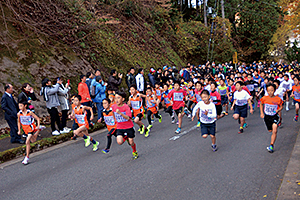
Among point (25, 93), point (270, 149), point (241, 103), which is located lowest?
point (270, 149)

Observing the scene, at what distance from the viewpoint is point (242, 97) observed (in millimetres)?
9266

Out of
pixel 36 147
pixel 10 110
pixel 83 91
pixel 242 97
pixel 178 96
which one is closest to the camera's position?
pixel 36 147

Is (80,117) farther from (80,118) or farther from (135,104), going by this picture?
(135,104)

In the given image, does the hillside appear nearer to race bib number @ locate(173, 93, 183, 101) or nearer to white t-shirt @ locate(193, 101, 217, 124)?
race bib number @ locate(173, 93, 183, 101)

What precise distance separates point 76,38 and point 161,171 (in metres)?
11.9

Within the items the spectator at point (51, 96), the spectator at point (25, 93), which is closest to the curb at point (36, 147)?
the spectator at point (51, 96)

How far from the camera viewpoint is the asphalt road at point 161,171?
520 cm

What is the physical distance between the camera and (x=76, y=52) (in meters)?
15.0

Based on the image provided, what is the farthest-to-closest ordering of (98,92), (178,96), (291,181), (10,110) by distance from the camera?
(98,92), (178,96), (10,110), (291,181)

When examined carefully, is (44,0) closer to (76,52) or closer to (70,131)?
(76,52)

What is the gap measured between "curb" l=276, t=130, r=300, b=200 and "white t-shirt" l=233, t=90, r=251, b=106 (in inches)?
114

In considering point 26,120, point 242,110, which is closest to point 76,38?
point 26,120

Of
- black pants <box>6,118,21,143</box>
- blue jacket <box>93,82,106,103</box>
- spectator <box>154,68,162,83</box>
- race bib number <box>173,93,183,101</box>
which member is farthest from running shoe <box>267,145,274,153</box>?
spectator <box>154,68,162,83</box>

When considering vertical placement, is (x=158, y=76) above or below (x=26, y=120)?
above
